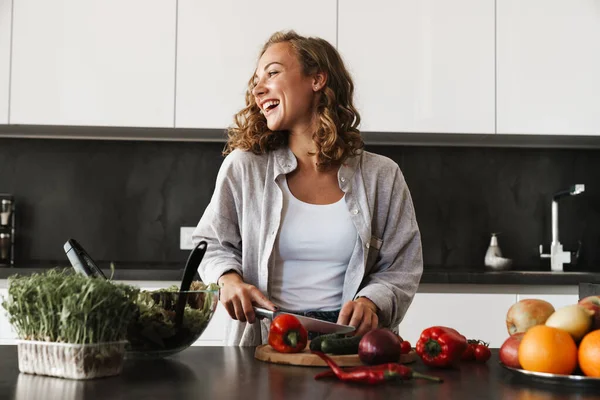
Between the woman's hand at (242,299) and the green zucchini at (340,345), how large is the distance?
0.25 m

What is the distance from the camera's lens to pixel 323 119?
2000 mm

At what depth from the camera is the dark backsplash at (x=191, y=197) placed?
3.54 metres

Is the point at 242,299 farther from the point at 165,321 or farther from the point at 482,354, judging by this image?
the point at 482,354

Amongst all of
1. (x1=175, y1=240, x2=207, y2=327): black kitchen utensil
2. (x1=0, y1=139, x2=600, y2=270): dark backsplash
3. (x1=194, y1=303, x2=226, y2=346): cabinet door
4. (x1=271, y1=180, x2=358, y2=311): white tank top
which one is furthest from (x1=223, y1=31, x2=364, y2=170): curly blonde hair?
(x1=0, y1=139, x2=600, y2=270): dark backsplash

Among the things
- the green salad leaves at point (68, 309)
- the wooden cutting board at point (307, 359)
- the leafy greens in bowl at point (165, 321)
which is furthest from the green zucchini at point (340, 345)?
the green salad leaves at point (68, 309)

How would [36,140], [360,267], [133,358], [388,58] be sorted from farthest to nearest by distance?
[36,140] < [388,58] < [360,267] < [133,358]

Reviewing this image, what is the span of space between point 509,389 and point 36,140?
2.90 metres

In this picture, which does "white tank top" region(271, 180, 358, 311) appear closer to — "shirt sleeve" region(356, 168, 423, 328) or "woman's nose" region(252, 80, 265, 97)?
"shirt sleeve" region(356, 168, 423, 328)

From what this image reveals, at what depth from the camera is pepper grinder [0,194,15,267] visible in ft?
10.9

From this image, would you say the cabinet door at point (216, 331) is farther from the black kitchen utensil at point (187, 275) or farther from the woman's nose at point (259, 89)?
the black kitchen utensil at point (187, 275)

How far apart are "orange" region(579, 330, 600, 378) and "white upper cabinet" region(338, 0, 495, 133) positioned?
7.10ft

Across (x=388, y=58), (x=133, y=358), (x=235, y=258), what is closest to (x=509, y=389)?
(x=133, y=358)

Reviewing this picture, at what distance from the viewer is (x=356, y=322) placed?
1.65 metres

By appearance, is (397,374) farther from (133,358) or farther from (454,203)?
(454,203)
